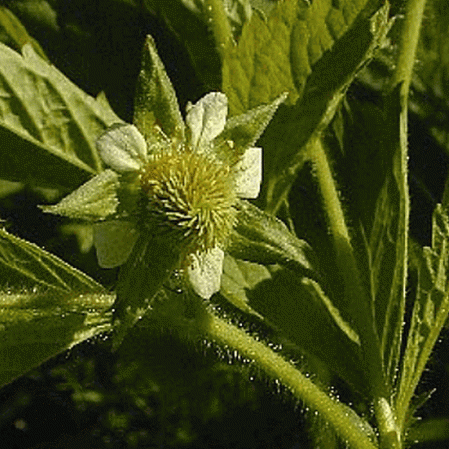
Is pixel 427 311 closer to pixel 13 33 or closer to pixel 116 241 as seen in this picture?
pixel 116 241

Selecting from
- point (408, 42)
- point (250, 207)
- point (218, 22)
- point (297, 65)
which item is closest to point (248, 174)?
point (250, 207)

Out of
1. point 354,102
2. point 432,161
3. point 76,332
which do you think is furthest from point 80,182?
point 432,161

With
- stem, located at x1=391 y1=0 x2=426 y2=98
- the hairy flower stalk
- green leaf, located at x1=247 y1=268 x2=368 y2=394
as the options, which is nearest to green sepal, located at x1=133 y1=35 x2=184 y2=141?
the hairy flower stalk

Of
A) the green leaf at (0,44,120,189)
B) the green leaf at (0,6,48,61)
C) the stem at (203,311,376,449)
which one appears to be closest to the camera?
the stem at (203,311,376,449)

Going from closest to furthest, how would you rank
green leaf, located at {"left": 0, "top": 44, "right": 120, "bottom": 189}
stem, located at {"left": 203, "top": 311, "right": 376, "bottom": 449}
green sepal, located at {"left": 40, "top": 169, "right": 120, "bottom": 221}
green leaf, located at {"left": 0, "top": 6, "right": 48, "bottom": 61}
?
green sepal, located at {"left": 40, "top": 169, "right": 120, "bottom": 221}, stem, located at {"left": 203, "top": 311, "right": 376, "bottom": 449}, green leaf, located at {"left": 0, "top": 44, "right": 120, "bottom": 189}, green leaf, located at {"left": 0, "top": 6, "right": 48, "bottom": 61}

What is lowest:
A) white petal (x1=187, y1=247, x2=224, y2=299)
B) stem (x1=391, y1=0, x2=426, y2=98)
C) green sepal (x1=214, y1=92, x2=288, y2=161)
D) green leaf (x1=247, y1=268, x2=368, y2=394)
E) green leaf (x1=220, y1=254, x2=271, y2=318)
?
green leaf (x1=247, y1=268, x2=368, y2=394)

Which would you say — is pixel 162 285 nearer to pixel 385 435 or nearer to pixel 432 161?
pixel 385 435

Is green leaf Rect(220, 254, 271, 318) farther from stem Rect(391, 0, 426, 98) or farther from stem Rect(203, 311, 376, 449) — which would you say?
stem Rect(391, 0, 426, 98)
